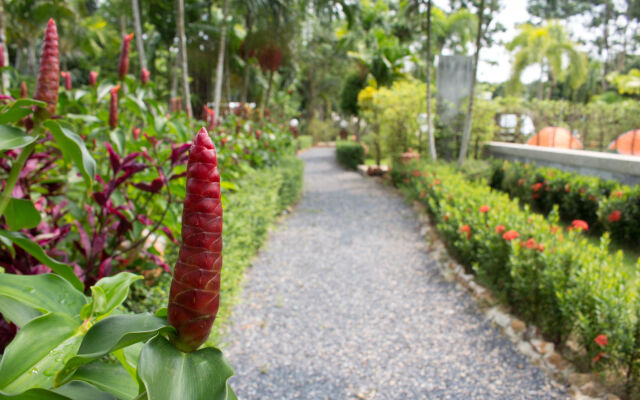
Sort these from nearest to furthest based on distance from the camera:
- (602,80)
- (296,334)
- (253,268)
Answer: (296,334)
(253,268)
(602,80)

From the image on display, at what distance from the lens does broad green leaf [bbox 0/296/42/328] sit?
2.57ft

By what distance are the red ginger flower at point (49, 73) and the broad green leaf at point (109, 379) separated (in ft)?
2.76

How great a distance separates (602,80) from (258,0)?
36736 mm

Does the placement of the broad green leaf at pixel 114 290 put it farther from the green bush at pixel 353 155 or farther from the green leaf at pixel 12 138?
the green bush at pixel 353 155

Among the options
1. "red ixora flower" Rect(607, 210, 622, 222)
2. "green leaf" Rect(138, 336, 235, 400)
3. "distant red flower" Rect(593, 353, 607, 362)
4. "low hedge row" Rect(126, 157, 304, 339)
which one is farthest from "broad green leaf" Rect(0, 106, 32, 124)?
"red ixora flower" Rect(607, 210, 622, 222)

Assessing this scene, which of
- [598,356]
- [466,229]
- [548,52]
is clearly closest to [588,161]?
[466,229]

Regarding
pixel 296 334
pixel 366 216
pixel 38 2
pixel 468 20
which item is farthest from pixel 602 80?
pixel 296 334

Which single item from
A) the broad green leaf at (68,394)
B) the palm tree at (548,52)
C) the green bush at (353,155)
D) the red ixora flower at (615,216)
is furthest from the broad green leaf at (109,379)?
the palm tree at (548,52)

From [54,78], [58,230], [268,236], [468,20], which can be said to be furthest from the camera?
[468,20]

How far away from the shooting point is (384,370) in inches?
132

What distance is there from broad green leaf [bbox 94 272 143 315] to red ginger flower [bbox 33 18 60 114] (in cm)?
64

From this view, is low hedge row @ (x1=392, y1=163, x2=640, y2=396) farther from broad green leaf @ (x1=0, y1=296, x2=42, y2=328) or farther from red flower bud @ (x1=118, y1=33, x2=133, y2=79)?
red flower bud @ (x1=118, y1=33, x2=133, y2=79)

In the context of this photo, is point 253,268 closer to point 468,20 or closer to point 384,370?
point 384,370

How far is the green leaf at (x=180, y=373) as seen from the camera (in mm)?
602
